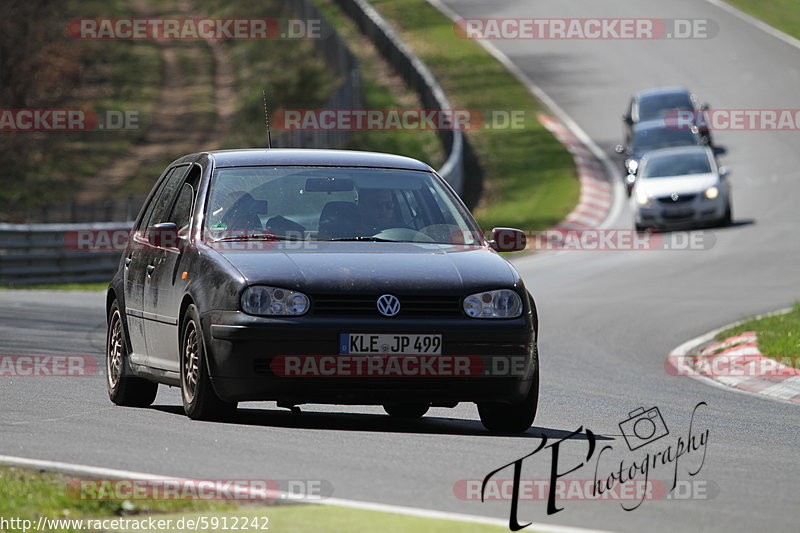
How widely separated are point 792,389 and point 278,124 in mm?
37272

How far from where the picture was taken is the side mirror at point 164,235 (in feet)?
30.9

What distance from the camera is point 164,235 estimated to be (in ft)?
31.6

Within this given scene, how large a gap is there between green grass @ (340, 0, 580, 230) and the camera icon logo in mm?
21945

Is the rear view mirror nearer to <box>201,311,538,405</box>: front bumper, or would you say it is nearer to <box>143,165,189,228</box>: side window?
<box>143,165,189,228</box>: side window

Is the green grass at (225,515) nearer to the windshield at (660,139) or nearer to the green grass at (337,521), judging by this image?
the green grass at (337,521)

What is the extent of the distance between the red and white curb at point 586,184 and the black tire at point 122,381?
72.6ft

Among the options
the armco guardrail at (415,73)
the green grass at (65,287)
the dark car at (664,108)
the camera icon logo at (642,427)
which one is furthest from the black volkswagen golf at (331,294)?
the dark car at (664,108)

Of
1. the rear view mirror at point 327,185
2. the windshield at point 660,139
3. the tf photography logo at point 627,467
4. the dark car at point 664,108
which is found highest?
the dark car at point 664,108

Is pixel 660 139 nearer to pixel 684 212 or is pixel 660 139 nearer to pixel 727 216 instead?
pixel 727 216

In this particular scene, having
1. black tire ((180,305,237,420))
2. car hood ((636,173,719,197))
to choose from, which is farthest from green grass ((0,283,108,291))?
black tire ((180,305,237,420))

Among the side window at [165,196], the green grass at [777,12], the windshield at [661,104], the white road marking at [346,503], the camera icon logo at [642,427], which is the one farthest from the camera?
the green grass at [777,12]

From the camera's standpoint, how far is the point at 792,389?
12578 mm

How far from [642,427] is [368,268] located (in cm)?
212

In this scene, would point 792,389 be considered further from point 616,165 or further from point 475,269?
point 616,165
